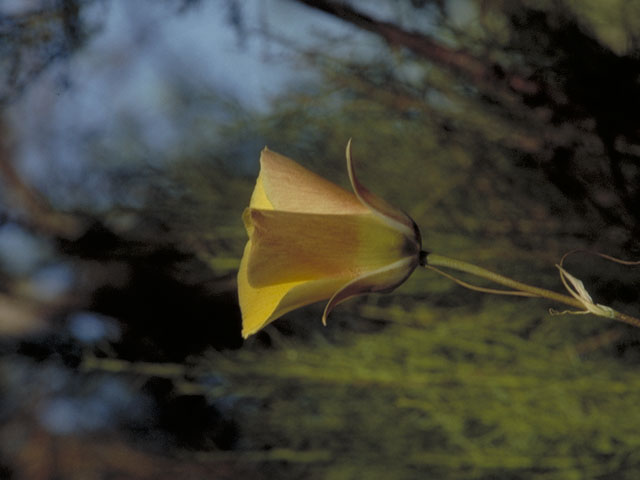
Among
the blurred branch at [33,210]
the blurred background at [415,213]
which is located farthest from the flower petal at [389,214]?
the blurred branch at [33,210]

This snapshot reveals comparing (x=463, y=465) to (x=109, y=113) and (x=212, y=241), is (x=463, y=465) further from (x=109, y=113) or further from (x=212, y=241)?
(x=109, y=113)

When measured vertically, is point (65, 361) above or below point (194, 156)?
below

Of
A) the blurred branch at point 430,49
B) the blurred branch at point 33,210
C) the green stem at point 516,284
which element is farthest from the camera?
the blurred branch at point 33,210

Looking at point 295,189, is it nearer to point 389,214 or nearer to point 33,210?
point 389,214

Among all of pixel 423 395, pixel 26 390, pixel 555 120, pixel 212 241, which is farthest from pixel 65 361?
pixel 555 120

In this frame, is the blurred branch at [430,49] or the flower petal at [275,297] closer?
the flower petal at [275,297]

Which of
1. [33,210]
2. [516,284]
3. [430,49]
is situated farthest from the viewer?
[33,210]

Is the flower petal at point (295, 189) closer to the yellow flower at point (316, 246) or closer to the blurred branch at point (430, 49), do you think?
the yellow flower at point (316, 246)

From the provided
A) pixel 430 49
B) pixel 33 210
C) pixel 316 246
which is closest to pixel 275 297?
pixel 316 246
